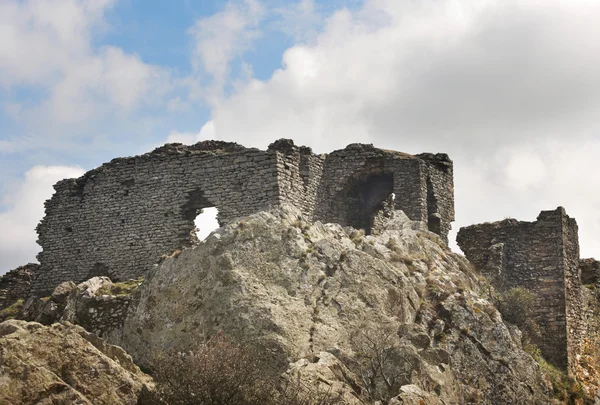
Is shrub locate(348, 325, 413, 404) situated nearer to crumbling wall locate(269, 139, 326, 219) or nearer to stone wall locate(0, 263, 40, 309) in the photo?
crumbling wall locate(269, 139, 326, 219)

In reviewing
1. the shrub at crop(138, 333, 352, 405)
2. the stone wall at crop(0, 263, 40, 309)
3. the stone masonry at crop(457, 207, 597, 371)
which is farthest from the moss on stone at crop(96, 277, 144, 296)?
the stone masonry at crop(457, 207, 597, 371)

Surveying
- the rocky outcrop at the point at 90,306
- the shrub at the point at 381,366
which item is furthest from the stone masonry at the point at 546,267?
the rocky outcrop at the point at 90,306

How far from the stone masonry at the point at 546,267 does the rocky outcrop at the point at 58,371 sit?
14.7 metres

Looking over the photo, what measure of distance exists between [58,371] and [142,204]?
43.6 feet

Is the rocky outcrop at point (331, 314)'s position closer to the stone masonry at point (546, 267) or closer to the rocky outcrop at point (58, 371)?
the rocky outcrop at point (58, 371)

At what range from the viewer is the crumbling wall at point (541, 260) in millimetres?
25203

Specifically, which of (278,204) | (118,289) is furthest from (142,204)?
(118,289)

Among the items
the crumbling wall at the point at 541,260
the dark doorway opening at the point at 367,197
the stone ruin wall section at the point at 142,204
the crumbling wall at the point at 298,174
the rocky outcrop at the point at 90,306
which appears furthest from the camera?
the dark doorway opening at the point at 367,197

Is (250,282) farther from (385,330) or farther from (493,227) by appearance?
(493,227)

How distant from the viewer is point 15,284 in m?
28.9

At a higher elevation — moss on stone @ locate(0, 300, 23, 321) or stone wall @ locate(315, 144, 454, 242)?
stone wall @ locate(315, 144, 454, 242)

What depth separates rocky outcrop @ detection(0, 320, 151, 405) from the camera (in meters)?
12.7

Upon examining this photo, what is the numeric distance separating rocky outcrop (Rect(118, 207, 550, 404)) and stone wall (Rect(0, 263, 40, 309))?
11.4 meters

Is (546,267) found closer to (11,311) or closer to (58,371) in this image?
(11,311)
